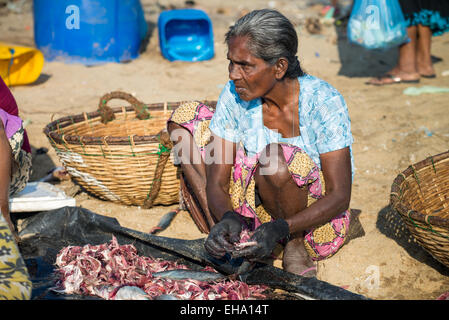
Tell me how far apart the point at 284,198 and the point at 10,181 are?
1672 mm

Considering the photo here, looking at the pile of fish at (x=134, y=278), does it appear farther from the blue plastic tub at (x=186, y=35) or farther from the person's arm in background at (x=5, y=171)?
the blue plastic tub at (x=186, y=35)

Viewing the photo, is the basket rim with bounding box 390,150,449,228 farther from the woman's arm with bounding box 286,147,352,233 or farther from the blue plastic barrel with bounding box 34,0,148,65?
the blue plastic barrel with bounding box 34,0,148,65

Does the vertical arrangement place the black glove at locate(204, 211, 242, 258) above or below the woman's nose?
below

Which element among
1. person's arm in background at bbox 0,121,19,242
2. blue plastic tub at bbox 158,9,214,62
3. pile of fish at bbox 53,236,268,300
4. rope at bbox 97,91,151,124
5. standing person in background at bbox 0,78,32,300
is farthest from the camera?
blue plastic tub at bbox 158,9,214,62

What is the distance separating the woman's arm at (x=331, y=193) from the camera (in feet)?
7.99

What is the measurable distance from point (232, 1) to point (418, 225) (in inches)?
279

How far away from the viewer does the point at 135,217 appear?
10.9 feet

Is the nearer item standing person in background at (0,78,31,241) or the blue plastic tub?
standing person in background at (0,78,31,241)

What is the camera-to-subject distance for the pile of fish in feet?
7.60

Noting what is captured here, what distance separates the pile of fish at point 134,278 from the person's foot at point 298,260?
242mm

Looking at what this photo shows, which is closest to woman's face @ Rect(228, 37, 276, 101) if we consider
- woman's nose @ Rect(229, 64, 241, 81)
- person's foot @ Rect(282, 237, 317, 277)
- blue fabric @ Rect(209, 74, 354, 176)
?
woman's nose @ Rect(229, 64, 241, 81)

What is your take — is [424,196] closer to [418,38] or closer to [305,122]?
[305,122]

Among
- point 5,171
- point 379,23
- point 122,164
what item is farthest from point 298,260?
point 379,23

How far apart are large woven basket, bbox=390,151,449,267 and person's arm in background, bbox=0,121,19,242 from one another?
6.89ft
